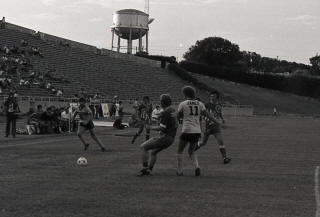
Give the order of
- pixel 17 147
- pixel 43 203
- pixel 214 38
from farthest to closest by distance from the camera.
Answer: pixel 214 38 < pixel 17 147 < pixel 43 203

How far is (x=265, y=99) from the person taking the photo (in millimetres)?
94625

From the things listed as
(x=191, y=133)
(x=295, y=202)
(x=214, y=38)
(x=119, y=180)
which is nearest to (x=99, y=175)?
(x=119, y=180)

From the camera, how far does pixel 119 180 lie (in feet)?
42.6

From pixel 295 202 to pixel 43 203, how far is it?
4193 millimetres

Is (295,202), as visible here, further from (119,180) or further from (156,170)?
(156,170)

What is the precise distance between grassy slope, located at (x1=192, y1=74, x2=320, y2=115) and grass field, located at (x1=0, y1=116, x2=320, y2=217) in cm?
6552

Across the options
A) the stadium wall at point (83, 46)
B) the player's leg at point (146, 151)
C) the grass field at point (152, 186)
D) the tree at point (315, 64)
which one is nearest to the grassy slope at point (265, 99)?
the stadium wall at point (83, 46)

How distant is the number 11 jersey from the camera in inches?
534

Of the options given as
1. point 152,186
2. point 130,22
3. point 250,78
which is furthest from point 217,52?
point 152,186

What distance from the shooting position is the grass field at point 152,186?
9.60 metres

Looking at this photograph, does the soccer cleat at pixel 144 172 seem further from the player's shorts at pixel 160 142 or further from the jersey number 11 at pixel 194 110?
the jersey number 11 at pixel 194 110

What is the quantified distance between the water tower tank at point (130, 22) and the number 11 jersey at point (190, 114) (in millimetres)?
82963

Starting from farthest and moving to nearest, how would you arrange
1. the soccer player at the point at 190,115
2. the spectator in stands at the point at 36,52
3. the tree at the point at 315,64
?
1. the tree at the point at 315,64
2. the spectator in stands at the point at 36,52
3. the soccer player at the point at 190,115

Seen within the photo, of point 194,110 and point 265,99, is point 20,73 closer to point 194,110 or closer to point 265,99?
point 194,110
